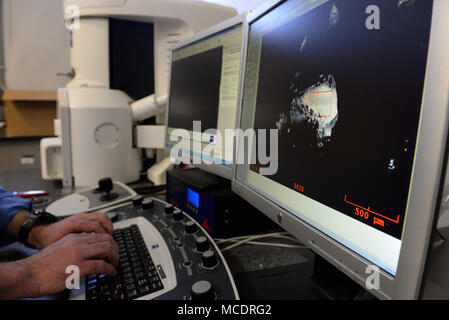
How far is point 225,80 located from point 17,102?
1.80 meters

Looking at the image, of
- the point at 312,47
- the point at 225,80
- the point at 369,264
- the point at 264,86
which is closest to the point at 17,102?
the point at 225,80

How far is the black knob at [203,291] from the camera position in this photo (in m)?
0.33

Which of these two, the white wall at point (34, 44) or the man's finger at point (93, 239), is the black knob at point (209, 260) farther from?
the white wall at point (34, 44)

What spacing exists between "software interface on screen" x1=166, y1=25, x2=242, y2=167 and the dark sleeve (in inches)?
17.1

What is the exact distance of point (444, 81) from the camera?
0.18 m

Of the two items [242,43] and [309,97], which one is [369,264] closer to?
[309,97]

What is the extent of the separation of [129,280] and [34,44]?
7.77ft

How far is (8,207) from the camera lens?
0.64 metres

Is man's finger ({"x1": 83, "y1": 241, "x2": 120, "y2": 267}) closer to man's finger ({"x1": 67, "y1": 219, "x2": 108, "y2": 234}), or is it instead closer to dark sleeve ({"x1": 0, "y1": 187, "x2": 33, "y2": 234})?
man's finger ({"x1": 67, "y1": 219, "x2": 108, "y2": 234})

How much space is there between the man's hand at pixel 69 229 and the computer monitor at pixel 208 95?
0.89 ft

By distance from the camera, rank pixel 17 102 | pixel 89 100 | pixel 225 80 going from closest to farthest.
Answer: pixel 225 80 → pixel 89 100 → pixel 17 102

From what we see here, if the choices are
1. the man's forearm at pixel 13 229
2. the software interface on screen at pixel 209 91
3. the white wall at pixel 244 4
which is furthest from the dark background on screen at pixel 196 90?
the white wall at pixel 244 4

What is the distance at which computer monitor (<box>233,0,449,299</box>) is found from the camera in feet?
0.66
